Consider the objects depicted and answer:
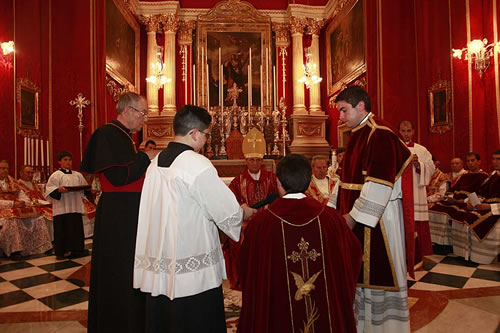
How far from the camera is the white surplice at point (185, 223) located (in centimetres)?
191

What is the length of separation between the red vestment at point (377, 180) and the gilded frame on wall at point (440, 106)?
681 centimetres

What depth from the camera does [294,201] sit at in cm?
201

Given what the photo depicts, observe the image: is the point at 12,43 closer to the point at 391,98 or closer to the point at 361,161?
the point at 361,161

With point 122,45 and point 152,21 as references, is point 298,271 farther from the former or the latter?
point 152,21

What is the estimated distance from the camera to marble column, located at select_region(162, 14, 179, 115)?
1377 centimetres

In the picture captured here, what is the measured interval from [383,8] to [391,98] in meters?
2.38

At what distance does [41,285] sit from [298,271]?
4.12 metres

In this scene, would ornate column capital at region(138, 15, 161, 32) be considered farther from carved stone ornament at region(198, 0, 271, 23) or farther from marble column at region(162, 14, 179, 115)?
carved stone ornament at region(198, 0, 271, 23)

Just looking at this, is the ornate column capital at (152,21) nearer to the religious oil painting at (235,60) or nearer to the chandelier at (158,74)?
the chandelier at (158,74)

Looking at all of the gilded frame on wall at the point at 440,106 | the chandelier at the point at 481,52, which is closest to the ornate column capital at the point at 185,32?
the gilded frame on wall at the point at 440,106

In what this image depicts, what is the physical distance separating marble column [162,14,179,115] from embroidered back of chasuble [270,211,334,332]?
12.4m

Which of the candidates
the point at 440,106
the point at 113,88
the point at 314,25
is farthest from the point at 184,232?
the point at 314,25

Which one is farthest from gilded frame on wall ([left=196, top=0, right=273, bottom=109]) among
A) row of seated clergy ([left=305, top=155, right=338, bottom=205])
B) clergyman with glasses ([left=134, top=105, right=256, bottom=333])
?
clergyman with glasses ([left=134, top=105, right=256, bottom=333])

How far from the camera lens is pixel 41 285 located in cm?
474
